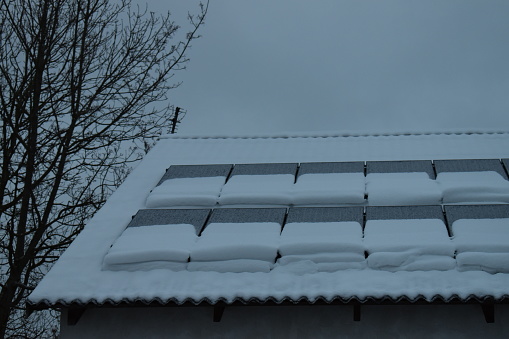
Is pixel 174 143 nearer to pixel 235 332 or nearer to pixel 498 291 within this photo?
pixel 235 332

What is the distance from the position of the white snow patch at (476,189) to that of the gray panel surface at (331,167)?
1.13 meters

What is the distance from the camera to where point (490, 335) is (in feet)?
23.9

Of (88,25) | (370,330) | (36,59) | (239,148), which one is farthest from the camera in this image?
(88,25)

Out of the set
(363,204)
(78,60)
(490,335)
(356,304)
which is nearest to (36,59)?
(78,60)

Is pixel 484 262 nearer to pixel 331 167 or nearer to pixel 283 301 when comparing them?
pixel 283 301

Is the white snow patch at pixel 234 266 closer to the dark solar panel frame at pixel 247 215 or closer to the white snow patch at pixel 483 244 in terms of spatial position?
the dark solar panel frame at pixel 247 215

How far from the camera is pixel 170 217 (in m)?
8.83

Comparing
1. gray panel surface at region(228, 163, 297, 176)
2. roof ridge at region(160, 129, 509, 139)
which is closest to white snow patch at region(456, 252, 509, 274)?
gray panel surface at region(228, 163, 297, 176)

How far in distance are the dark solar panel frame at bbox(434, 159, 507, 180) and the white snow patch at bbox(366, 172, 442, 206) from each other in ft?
1.20

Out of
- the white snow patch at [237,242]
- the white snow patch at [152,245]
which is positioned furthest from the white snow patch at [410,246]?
the white snow patch at [152,245]

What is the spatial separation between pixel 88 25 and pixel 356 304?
8.92 meters

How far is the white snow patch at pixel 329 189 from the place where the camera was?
8930mm

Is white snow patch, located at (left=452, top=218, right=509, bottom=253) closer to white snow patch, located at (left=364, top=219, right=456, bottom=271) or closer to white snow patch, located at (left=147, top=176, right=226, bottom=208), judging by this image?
white snow patch, located at (left=364, top=219, right=456, bottom=271)

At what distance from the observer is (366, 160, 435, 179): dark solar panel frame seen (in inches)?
380
